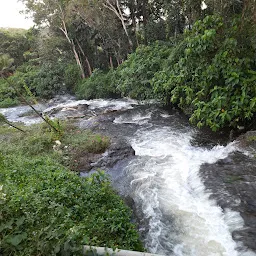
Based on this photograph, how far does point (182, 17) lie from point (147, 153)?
936 centimetres

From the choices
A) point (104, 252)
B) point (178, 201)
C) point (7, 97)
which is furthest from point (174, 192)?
point (7, 97)

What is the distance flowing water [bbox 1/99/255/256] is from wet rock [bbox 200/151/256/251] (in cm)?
13

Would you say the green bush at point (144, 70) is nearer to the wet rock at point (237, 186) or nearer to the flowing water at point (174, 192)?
the flowing water at point (174, 192)

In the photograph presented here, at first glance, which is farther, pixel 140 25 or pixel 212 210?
pixel 140 25

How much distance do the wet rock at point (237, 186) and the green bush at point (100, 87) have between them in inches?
418

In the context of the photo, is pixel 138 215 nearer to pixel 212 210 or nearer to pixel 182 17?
pixel 212 210

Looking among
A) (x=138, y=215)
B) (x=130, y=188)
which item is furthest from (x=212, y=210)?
(x=130, y=188)

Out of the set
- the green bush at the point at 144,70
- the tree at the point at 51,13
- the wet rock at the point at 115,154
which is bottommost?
the wet rock at the point at 115,154

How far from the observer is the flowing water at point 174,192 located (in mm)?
3924

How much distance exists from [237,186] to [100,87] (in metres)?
12.4

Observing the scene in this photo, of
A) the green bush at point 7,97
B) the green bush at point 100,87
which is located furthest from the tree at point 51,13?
the green bush at point 7,97

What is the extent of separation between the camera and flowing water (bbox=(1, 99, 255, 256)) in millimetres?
3924

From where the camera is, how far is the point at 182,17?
1309 centimetres

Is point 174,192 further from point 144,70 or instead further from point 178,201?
point 144,70
